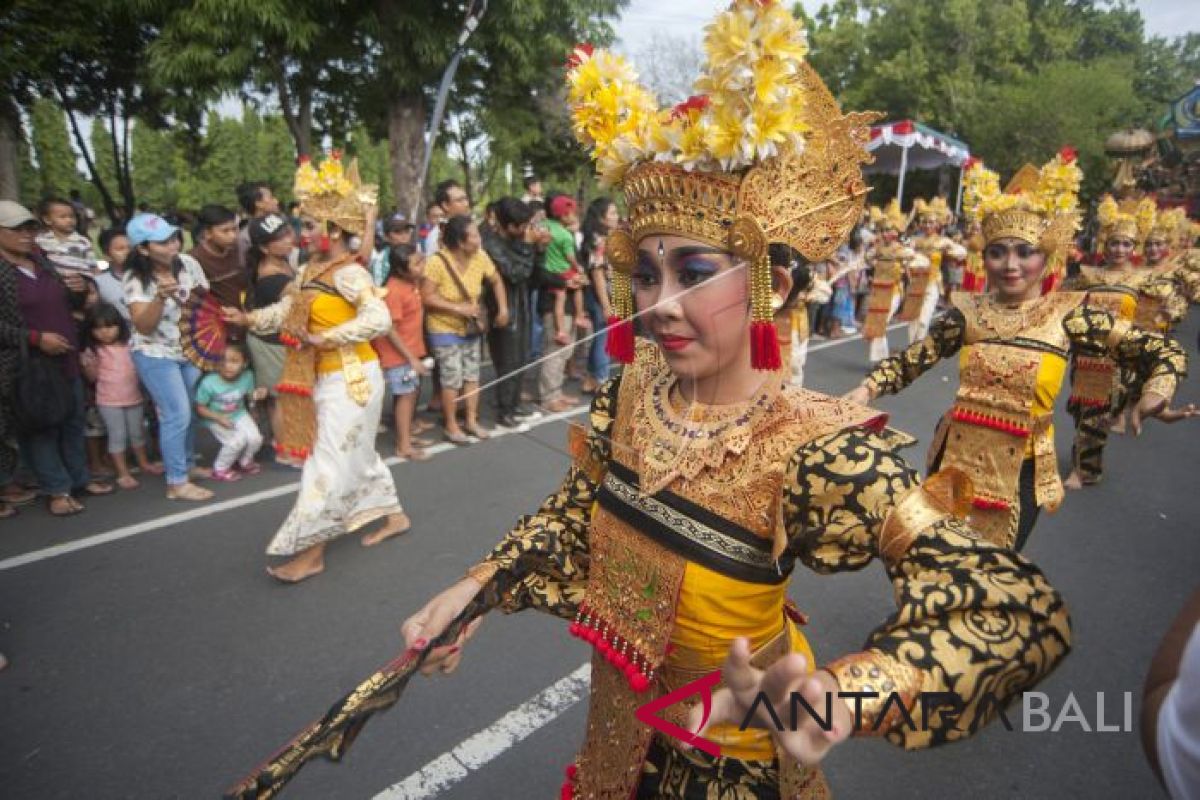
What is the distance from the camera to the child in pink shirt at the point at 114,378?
487 cm

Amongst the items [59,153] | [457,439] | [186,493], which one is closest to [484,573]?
[186,493]

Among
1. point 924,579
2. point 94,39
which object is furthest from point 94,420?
point 94,39

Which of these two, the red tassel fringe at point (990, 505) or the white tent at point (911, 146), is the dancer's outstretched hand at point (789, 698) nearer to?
the red tassel fringe at point (990, 505)

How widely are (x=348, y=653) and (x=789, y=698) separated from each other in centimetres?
285

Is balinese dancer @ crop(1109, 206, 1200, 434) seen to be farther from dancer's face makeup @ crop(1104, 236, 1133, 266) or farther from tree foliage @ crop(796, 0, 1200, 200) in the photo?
tree foliage @ crop(796, 0, 1200, 200)

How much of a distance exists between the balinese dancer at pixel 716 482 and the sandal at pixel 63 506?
445 centimetres

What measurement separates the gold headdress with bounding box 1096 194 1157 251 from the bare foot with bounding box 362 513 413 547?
266 inches

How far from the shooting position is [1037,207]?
3.32 metres

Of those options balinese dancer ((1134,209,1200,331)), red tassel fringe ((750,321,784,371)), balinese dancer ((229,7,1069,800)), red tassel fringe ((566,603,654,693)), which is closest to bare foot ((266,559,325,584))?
balinese dancer ((229,7,1069,800))

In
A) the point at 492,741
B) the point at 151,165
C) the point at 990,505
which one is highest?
the point at 151,165

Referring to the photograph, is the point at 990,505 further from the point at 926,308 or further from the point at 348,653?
the point at 926,308

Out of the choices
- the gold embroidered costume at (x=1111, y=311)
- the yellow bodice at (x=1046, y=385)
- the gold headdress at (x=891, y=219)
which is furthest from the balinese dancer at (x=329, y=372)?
the gold headdress at (x=891, y=219)

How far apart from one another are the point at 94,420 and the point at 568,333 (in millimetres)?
4998

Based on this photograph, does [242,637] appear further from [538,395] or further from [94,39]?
[94,39]
